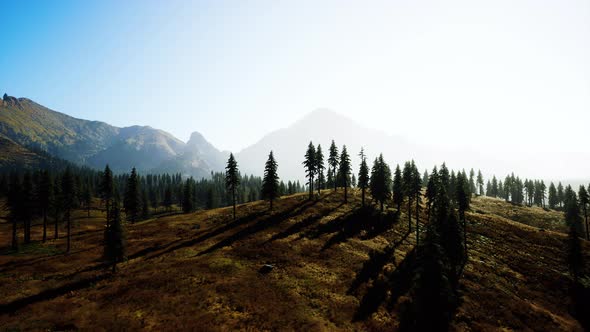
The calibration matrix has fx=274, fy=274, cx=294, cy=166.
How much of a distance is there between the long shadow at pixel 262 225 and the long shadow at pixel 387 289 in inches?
1000

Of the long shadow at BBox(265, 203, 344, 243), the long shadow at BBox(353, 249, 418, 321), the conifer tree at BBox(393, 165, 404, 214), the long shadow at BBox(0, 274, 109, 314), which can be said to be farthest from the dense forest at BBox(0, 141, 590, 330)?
the long shadow at BBox(265, 203, 344, 243)

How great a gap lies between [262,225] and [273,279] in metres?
22.6

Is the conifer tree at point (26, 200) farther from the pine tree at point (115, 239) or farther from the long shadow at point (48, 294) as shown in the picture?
the long shadow at point (48, 294)

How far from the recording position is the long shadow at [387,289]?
32.9m

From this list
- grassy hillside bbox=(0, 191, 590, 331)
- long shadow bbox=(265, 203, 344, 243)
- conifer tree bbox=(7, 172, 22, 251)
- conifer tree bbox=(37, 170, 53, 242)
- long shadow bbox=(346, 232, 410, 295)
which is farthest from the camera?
conifer tree bbox=(37, 170, 53, 242)

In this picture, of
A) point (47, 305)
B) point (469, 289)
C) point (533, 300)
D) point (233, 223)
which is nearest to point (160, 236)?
point (233, 223)

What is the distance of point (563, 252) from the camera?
192 ft

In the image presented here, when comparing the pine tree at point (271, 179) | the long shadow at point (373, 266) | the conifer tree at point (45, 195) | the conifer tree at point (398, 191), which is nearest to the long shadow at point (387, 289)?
the long shadow at point (373, 266)

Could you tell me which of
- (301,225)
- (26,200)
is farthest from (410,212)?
(26,200)

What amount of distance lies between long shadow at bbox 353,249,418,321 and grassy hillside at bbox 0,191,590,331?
16 cm

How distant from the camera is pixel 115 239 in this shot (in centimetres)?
3984

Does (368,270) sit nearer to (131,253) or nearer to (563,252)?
(131,253)

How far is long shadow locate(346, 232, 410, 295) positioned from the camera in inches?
1500

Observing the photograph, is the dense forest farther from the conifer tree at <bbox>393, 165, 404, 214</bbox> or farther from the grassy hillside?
the grassy hillside
